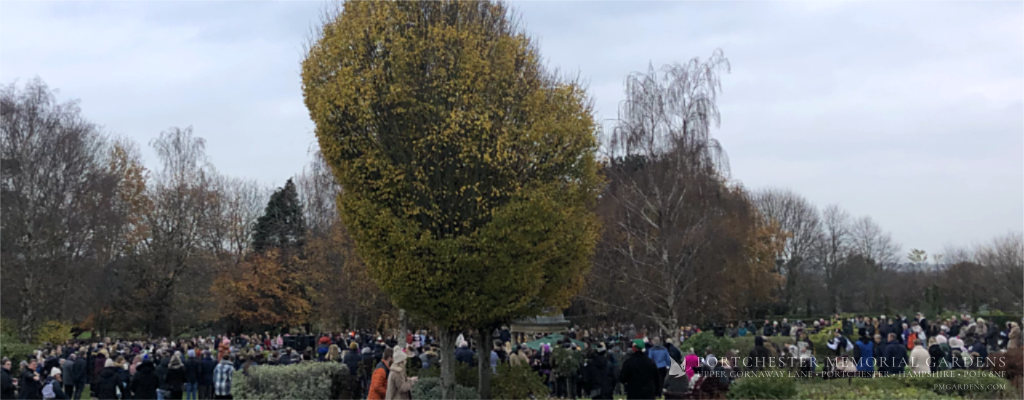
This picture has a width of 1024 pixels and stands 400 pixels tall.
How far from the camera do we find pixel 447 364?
17.0 metres

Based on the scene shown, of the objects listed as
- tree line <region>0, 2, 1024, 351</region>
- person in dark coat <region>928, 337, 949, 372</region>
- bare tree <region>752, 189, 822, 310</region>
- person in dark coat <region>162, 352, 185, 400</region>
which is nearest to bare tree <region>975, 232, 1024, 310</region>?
tree line <region>0, 2, 1024, 351</region>

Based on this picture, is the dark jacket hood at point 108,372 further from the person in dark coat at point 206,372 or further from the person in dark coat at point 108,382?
the person in dark coat at point 206,372

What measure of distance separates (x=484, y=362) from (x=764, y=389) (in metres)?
7.36

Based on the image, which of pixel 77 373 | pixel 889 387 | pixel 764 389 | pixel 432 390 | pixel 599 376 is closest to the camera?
pixel 764 389

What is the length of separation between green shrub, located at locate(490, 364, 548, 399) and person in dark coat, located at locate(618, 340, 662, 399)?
18.1ft

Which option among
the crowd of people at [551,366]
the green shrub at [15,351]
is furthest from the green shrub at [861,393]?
the green shrub at [15,351]

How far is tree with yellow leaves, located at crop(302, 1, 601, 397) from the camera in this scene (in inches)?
619

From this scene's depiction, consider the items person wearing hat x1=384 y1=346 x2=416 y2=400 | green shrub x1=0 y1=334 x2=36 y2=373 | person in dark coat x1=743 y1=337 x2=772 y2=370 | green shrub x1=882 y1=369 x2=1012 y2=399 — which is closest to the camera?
person wearing hat x1=384 y1=346 x2=416 y2=400

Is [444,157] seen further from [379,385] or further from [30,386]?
[30,386]

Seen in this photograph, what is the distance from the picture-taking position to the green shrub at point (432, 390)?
1684cm

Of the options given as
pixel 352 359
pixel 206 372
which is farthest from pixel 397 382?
pixel 206 372

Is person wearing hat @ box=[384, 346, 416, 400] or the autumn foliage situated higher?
the autumn foliage

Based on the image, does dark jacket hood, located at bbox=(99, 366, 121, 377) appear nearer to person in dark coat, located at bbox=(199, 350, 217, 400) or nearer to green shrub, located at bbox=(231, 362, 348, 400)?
person in dark coat, located at bbox=(199, 350, 217, 400)

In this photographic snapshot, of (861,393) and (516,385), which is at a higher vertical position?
(861,393)
